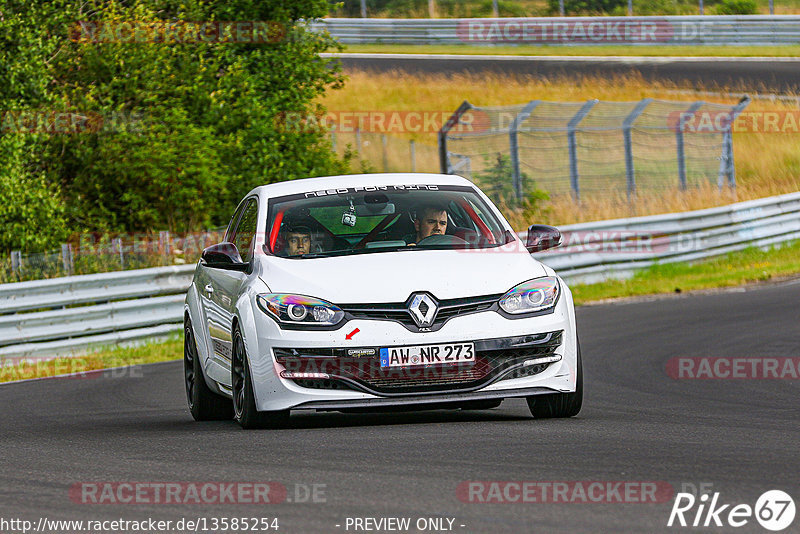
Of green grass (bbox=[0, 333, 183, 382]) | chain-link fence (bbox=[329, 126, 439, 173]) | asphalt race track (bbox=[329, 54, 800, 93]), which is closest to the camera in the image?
green grass (bbox=[0, 333, 183, 382])

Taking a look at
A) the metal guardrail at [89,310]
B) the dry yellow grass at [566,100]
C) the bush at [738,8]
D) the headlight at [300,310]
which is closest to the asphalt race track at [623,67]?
the dry yellow grass at [566,100]

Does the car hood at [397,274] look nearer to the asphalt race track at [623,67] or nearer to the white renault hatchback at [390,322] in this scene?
the white renault hatchback at [390,322]

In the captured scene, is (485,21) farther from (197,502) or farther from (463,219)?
(197,502)

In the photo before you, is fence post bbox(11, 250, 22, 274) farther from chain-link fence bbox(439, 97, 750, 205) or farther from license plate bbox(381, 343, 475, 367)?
license plate bbox(381, 343, 475, 367)

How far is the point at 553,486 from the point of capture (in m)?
5.83

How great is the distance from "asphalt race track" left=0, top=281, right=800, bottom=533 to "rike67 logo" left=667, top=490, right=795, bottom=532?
0.05 m

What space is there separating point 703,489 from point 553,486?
1.98ft

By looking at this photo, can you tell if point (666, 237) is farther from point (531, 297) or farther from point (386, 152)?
point (531, 297)

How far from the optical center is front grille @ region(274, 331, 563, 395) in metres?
7.89

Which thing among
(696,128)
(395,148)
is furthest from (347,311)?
(395,148)

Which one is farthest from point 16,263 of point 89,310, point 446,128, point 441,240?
point 441,240

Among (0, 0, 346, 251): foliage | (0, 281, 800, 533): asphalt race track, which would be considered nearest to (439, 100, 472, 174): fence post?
(0, 0, 346, 251): foliage

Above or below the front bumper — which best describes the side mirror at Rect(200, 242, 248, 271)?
above

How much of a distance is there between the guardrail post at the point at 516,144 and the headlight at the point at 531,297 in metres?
15.6
